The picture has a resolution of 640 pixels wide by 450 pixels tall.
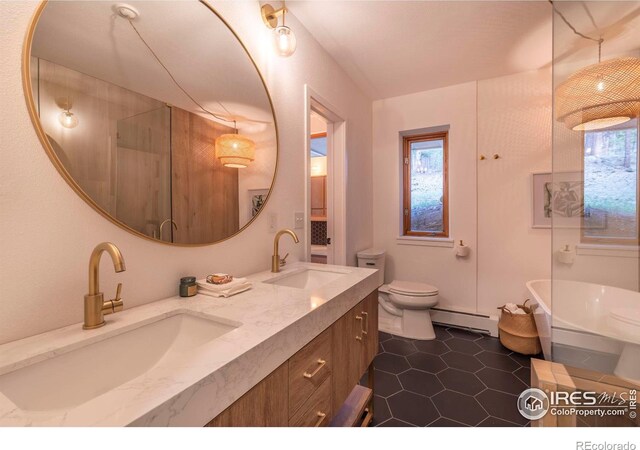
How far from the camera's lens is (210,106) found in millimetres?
1238

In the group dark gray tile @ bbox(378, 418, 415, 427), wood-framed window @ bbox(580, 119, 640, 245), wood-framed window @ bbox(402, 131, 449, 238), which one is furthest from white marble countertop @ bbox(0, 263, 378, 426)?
wood-framed window @ bbox(402, 131, 449, 238)

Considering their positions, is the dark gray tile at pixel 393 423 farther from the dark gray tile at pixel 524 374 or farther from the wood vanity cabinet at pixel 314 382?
the dark gray tile at pixel 524 374

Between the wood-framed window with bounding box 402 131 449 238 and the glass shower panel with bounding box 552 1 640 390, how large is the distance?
1.67 m

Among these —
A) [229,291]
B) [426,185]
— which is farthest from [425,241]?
[229,291]

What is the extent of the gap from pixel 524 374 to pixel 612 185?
1.58 m

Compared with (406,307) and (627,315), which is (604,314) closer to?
(627,315)

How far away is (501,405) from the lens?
5.52 ft

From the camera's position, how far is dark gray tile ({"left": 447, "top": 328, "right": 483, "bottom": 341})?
263 centimetres

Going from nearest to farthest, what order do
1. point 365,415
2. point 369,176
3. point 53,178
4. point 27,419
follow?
1. point 27,419
2. point 53,178
3. point 365,415
4. point 369,176

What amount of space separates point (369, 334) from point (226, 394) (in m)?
0.99

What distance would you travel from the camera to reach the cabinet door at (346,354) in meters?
1.07

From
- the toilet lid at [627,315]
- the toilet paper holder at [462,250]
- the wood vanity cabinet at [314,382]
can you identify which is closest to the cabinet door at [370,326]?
the wood vanity cabinet at [314,382]
